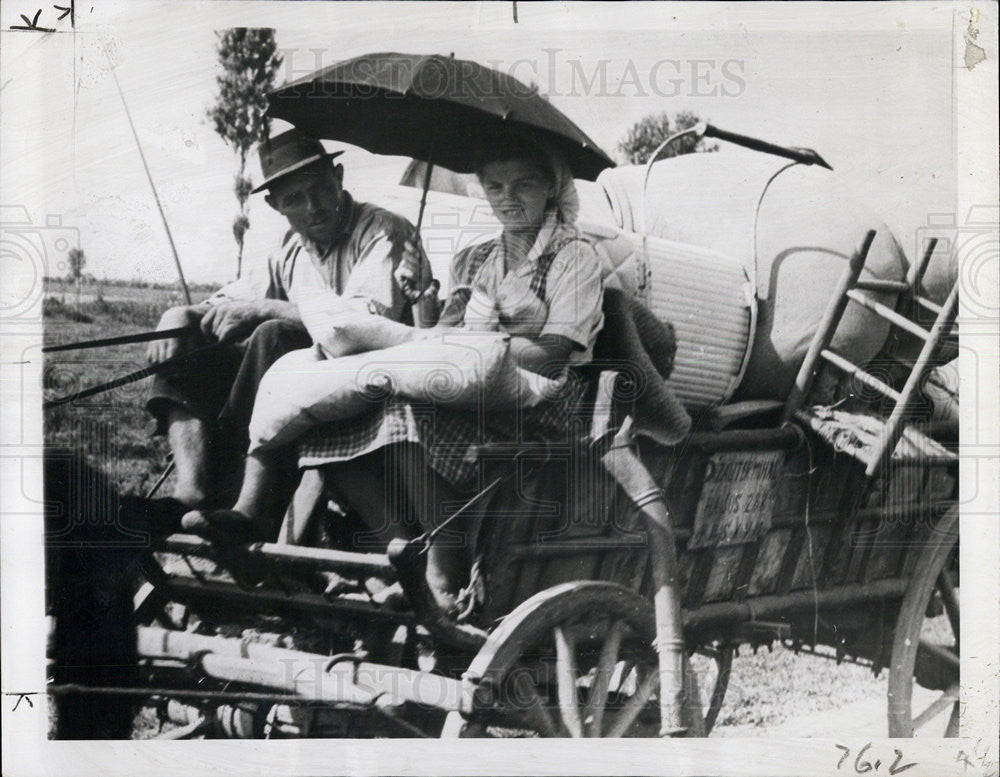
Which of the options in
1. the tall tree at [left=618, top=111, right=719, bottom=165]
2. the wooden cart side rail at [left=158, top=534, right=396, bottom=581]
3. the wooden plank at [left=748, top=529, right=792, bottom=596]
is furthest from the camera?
the wooden plank at [left=748, top=529, right=792, bottom=596]

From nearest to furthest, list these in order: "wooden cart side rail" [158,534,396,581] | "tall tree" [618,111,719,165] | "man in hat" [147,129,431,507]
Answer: "wooden cart side rail" [158,534,396,581] < "man in hat" [147,129,431,507] < "tall tree" [618,111,719,165]

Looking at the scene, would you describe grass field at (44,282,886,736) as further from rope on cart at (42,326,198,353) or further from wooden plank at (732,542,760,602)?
wooden plank at (732,542,760,602)

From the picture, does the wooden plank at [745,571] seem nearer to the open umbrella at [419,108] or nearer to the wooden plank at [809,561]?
the wooden plank at [809,561]

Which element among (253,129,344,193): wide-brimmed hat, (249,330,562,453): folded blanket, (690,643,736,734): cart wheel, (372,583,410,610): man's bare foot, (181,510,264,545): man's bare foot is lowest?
(690,643,736,734): cart wheel

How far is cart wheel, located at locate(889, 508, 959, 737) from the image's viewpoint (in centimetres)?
511

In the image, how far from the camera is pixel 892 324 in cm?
505

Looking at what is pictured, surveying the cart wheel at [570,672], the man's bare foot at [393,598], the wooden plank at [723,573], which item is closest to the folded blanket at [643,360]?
the wooden plank at [723,573]

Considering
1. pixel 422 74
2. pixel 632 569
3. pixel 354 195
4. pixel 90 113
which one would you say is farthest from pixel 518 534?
pixel 90 113

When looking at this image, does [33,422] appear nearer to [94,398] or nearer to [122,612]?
[94,398]

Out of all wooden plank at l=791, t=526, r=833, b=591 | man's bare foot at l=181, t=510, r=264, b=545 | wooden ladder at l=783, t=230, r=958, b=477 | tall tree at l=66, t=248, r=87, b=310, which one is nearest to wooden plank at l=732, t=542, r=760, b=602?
wooden plank at l=791, t=526, r=833, b=591

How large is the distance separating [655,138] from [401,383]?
57.5 inches

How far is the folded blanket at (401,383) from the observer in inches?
187

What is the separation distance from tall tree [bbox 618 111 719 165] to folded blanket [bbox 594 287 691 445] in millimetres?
587

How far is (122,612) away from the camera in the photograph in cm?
483
